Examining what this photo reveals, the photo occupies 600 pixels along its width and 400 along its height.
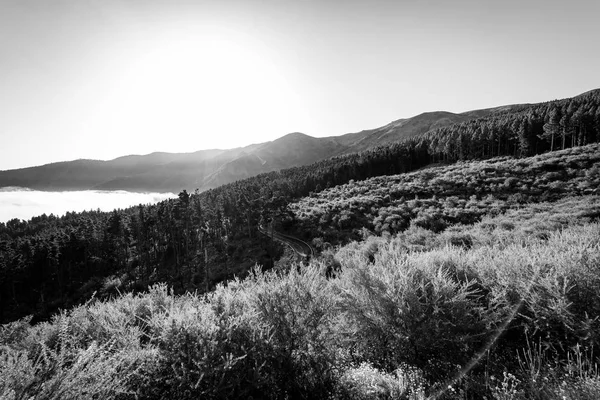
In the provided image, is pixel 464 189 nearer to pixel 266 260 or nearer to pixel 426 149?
pixel 266 260

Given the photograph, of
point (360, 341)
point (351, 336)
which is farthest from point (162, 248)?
point (360, 341)

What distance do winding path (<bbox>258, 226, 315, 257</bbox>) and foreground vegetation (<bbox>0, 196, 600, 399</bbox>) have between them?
2523 centimetres

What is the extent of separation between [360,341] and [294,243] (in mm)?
35491

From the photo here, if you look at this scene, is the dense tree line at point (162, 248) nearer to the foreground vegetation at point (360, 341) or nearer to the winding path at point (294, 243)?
the winding path at point (294, 243)

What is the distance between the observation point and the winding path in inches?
1434

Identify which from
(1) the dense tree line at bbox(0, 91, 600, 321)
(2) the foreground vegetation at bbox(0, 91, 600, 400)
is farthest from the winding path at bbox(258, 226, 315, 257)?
(2) the foreground vegetation at bbox(0, 91, 600, 400)

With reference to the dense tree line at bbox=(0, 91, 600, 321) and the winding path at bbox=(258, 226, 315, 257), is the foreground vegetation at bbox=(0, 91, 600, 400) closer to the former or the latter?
the winding path at bbox=(258, 226, 315, 257)

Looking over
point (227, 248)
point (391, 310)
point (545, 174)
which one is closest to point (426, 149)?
point (545, 174)

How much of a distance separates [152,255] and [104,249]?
12.9m

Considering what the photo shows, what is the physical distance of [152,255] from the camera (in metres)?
58.6

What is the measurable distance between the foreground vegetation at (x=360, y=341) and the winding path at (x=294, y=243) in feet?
82.8

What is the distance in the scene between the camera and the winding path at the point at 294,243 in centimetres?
3642

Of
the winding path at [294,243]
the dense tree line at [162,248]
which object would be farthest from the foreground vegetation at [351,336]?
the dense tree line at [162,248]

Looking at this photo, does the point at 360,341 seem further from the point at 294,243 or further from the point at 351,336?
the point at 294,243
